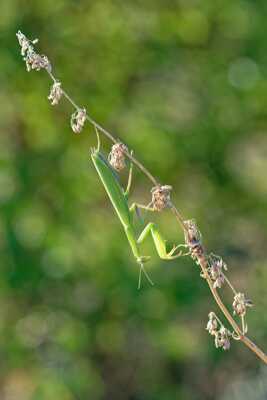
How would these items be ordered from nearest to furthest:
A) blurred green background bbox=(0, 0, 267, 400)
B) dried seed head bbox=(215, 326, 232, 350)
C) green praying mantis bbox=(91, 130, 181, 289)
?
dried seed head bbox=(215, 326, 232, 350) < green praying mantis bbox=(91, 130, 181, 289) < blurred green background bbox=(0, 0, 267, 400)

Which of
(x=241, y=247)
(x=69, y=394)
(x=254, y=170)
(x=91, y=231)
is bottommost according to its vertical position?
(x=69, y=394)

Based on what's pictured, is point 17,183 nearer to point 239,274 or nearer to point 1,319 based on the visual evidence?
point 1,319

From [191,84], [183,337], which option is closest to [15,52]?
[191,84]


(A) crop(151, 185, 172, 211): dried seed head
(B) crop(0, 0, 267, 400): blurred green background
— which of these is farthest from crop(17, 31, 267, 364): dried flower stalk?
(B) crop(0, 0, 267, 400): blurred green background

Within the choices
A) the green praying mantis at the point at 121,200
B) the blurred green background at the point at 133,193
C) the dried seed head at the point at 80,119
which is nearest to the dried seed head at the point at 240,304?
the green praying mantis at the point at 121,200

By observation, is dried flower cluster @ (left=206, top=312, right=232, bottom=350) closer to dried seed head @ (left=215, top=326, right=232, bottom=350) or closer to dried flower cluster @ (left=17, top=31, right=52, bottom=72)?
dried seed head @ (left=215, top=326, right=232, bottom=350)

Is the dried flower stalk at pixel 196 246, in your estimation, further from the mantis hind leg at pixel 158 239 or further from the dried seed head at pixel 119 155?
the mantis hind leg at pixel 158 239

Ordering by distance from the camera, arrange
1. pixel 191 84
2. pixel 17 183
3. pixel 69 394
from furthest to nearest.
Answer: pixel 191 84, pixel 17 183, pixel 69 394
